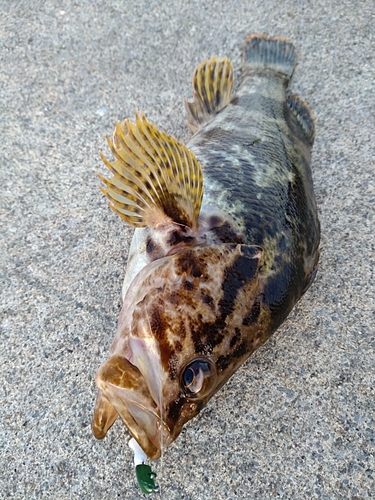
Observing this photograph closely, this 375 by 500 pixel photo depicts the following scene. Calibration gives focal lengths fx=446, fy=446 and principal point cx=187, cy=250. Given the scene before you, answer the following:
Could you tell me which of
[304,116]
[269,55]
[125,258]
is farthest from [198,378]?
[269,55]

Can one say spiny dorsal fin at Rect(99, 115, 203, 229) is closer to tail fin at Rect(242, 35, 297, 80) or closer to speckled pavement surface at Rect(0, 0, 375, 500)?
speckled pavement surface at Rect(0, 0, 375, 500)

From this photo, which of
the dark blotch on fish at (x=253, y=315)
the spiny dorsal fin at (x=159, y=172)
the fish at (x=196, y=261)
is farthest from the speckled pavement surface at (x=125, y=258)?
the spiny dorsal fin at (x=159, y=172)

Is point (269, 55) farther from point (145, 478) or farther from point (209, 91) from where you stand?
point (145, 478)

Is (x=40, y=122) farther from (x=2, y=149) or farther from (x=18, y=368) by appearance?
(x=18, y=368)

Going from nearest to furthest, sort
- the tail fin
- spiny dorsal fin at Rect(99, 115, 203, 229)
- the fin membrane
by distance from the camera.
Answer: spiny dorsal fin at Rect(99, 115, 203, 229) < the fin membrane < the tail fin

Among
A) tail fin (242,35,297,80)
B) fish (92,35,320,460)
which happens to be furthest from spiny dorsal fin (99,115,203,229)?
tail fin (242,35,297,80)

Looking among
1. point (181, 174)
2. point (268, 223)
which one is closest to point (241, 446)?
point (268, 223)
